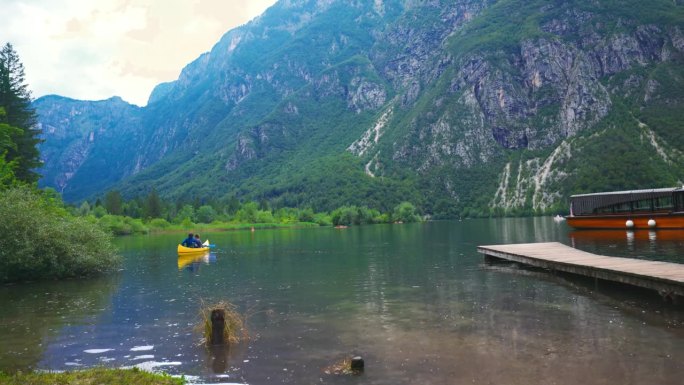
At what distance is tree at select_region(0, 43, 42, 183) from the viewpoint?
58906mm

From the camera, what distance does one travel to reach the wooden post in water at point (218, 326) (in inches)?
691

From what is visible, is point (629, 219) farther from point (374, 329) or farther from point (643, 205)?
point (374, 329)

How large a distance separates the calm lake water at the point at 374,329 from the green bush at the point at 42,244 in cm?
203

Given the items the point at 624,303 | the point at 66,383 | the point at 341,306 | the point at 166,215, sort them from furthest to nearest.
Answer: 1. the point at 166,215
2. the point at 341,306
3. the point at 624,303
4. the point at 66,383

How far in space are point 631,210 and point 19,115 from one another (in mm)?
85426

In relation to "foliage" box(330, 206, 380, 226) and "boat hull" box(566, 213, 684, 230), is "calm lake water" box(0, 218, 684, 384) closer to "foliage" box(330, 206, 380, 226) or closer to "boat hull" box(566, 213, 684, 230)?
"boat hull" box(566, 213, 684, 230)

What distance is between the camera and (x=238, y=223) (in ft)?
634

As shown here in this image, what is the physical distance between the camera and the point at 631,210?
73188 millimetres

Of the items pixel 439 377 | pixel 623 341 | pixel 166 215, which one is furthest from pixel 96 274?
pixel 166 215

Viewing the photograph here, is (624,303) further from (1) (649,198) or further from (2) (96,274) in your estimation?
(1) (649,198)

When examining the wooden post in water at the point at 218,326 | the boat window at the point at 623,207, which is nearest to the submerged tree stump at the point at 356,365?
the wooden post in water at the point at 218,326

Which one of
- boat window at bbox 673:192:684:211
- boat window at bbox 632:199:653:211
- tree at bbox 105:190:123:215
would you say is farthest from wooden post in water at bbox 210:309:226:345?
tree at bbox 105:190:123:215

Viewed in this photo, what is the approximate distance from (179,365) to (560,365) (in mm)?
11329

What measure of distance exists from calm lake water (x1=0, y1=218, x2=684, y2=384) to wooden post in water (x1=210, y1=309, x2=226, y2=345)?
0.73m
